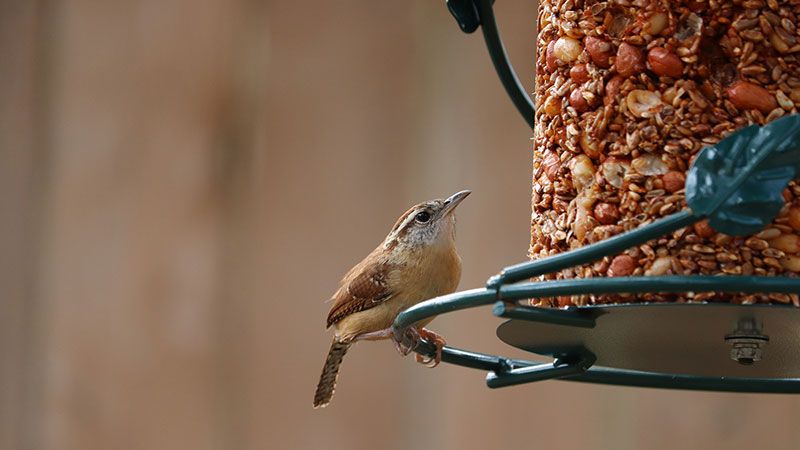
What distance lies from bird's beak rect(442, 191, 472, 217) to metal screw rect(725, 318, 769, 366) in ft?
4.85

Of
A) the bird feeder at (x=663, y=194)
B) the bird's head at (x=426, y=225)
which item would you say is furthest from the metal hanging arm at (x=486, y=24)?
the bird's head at (x=426, y=225)

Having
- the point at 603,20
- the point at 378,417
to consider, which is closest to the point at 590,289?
the point at 603,20

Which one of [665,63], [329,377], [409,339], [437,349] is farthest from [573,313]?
[329,377]

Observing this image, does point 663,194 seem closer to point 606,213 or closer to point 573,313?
point 606,213

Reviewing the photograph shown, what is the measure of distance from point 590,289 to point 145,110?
9.34ft

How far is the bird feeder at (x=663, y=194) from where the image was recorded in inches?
82.8

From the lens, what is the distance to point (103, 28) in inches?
184

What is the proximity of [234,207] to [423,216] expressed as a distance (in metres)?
0.80

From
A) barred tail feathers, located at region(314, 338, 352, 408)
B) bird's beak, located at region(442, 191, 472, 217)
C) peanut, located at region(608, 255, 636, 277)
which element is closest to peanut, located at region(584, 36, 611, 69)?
peanut, located at region(608, 255, 636, 277)

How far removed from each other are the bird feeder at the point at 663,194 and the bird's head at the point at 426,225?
1.16 m

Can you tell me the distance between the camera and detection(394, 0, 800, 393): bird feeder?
6.90 ft

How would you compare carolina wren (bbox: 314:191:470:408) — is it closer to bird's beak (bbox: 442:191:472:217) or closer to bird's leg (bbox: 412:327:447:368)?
bird's beak (bbox: 442:191:472:217)

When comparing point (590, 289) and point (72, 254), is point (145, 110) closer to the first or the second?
point (72, 254)

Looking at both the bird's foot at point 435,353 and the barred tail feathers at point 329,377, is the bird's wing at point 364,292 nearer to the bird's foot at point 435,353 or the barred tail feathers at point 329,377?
the barred tail feathers at point 329,377
